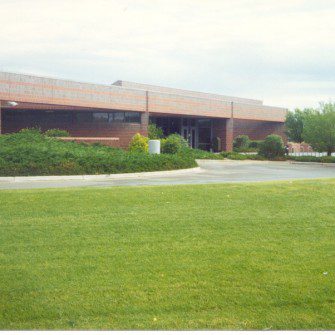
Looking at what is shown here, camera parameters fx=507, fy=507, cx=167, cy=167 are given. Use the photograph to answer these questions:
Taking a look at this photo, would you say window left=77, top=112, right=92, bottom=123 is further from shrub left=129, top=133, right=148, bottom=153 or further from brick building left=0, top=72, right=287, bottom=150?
shrub left=129, top=133, right=148, bottom=153

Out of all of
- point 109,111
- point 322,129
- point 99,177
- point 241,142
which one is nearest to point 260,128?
point 241,142

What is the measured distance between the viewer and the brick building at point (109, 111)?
28.7m

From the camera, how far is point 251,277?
19.8 feet

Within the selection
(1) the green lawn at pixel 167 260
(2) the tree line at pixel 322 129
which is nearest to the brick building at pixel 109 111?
(2) the tree line at pixel 322 129

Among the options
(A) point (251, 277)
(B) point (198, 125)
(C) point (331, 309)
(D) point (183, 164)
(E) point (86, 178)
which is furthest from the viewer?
(B) point (198, 125)

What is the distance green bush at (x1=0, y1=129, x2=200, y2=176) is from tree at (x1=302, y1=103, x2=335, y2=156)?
17.5 m

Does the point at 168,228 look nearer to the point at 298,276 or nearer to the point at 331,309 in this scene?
the point at 298,276

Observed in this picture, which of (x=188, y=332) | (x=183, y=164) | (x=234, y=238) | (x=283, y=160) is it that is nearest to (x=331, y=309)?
(x=188, y=332)

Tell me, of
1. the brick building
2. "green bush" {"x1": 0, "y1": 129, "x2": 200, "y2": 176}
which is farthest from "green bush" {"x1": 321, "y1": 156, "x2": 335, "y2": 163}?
"green bush" {"x1": 0, "y1": 129, "x2": 200, "y2": 176}

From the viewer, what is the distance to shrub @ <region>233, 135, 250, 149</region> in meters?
48.5

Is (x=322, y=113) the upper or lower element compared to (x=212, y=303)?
upper

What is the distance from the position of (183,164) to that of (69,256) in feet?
54.6

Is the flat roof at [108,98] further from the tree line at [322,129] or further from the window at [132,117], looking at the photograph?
the tree line at [322,129]

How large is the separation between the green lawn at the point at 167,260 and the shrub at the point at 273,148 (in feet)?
92.8
